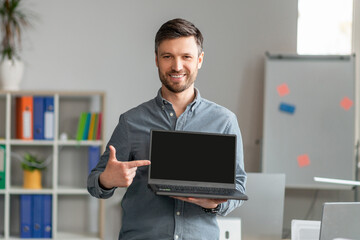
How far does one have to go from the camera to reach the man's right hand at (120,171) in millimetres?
1540

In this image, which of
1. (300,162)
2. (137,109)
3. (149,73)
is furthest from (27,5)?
(137,109)

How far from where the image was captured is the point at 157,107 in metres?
1.77

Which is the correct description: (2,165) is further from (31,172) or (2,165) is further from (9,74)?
(9,74)

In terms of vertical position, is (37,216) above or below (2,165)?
below

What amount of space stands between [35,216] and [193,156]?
254 cm

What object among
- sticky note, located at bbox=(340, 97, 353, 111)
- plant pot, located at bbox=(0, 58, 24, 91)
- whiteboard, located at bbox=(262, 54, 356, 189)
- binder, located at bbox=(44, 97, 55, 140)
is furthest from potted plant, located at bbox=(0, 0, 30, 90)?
sticky note, located at bbox=(340, 97, 353, 111)

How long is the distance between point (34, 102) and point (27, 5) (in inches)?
33.1

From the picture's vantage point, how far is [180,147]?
1740 mm

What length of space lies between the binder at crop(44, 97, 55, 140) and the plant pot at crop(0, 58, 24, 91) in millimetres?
284

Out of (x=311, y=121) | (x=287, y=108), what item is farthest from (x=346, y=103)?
(x=287, y=108)

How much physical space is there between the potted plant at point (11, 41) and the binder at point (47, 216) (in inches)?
35.0

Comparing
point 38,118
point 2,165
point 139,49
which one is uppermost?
point 139,49

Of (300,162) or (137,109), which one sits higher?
(137,109)

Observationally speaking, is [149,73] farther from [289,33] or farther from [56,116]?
[289,33]
